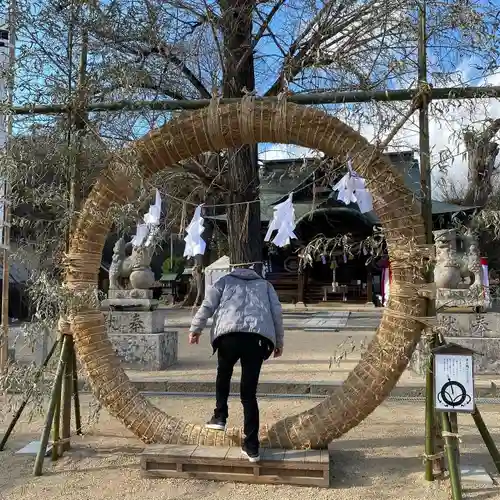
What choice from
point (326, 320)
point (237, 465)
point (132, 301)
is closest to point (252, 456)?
point (237, 465)

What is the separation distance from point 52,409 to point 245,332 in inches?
60.8

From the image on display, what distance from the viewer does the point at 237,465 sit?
3322 millimetres

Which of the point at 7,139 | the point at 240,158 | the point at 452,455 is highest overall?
the point at 240,158

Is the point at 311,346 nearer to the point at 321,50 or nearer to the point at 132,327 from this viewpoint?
the point at 132,327

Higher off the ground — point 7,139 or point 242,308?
point 7,139

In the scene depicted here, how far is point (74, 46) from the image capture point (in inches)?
169

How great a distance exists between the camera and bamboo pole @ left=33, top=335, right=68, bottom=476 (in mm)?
3494

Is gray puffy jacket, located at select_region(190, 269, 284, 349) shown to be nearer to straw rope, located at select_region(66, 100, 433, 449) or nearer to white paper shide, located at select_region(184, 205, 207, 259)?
white paper shide, located at select_region(184, 205, 207, 259)

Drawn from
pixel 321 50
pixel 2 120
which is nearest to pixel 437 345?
pixel 321 50

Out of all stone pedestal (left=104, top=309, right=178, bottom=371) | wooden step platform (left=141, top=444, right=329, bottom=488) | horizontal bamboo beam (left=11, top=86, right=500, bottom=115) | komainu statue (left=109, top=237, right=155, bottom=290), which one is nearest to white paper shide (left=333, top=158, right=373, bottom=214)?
horizontal bamboo beam (left=11, top=86, right=500, bottom=115)

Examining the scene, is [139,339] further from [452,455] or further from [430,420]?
[452,455]

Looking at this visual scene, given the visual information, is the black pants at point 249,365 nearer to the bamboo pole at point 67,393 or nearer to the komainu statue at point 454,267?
the bamboo pole at point 67,393

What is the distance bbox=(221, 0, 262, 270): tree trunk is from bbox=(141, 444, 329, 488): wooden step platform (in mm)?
2838

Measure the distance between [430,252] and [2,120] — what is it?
12.4ft
